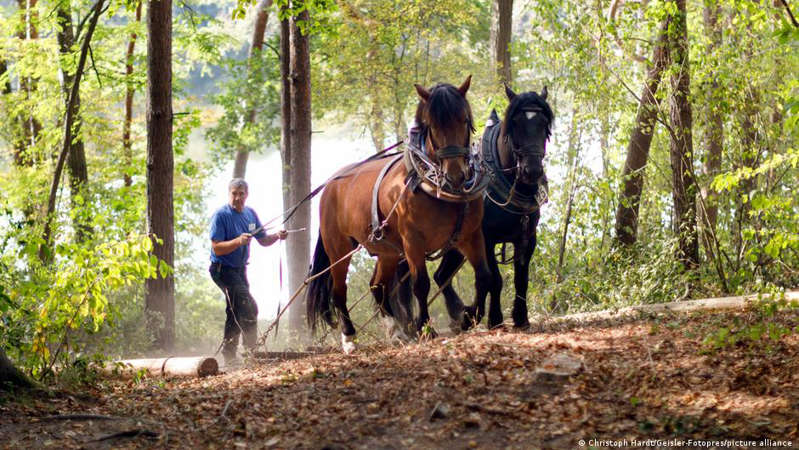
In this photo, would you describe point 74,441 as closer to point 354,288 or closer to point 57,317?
point 57,317

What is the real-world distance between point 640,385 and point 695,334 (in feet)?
3.77

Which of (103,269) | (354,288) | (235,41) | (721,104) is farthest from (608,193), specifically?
(235,41)

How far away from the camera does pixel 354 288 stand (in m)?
18.8

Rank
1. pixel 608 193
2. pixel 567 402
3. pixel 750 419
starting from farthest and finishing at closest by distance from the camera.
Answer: pixel 608 193 → pixel 567 402 → pixel 750 419

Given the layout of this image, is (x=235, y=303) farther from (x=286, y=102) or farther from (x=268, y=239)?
(x=286, y=102)

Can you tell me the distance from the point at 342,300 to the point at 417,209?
252 centimetres

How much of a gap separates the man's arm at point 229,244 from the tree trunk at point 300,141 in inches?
177

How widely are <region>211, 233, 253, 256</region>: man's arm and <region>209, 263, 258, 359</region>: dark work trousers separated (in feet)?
1.24

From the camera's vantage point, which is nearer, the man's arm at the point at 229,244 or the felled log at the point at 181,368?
the felled log at the point at 181,368

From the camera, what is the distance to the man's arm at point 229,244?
9422mm

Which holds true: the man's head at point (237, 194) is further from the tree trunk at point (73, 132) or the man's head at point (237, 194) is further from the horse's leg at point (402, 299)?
the tree trunk at point (73, 132)

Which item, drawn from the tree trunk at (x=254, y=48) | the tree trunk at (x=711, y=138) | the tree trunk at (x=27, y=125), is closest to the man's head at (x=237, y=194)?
the tree trunk at (x=711, y=138)

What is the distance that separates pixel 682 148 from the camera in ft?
31.2

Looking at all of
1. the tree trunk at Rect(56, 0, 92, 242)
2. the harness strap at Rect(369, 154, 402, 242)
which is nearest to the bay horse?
the harness strap at Rect(369, 154, 402, 242)
